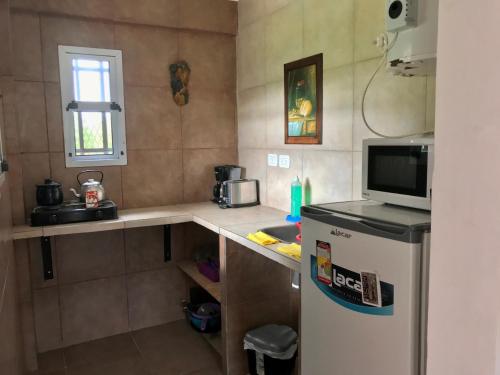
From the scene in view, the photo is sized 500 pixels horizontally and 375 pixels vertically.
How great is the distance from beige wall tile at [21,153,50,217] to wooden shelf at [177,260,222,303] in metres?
1.09

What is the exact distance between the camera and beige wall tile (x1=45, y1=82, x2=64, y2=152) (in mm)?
2650

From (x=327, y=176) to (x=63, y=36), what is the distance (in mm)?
1883

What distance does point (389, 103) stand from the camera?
1.88 m

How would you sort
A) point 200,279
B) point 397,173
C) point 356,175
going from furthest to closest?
point 200,279 < point 356,175 < point 397,173

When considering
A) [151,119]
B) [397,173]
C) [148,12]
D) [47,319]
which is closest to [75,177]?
[151,119]

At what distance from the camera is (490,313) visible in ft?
1.67

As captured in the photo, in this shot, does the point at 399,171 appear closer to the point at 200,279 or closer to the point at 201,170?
the point at 200,279

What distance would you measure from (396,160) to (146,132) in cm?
195

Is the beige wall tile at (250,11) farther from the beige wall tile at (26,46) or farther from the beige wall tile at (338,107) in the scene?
the beige wall tile at (26,46)

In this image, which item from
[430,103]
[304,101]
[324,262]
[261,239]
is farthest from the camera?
[304,101]

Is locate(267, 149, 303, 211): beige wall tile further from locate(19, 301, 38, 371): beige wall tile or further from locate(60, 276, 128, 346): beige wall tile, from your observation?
locate(19, 301, 38, 371): beige wall tile

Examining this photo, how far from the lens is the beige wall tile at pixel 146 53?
9.33 feet

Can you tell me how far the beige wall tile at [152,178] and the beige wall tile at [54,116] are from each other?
46cm

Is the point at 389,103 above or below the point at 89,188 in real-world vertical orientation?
above
